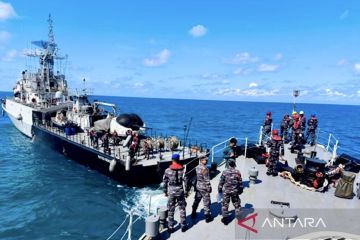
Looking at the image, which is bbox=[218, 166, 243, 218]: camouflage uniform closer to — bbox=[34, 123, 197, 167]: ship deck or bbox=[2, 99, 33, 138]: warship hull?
bbox=[34, 123, 197, 167]: ship deck

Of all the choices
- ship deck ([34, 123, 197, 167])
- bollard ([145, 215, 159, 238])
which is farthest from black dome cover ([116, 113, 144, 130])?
bollard ([145, 215, 159, 238])

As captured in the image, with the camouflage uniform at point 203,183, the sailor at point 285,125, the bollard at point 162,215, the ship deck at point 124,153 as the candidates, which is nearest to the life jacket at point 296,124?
the sailor at point 285,125

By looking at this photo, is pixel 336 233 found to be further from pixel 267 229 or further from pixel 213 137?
pixel 213 137

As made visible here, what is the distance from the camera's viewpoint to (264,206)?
9.63m

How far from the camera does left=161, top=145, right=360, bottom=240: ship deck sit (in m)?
7.91

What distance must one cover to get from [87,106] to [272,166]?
76.1 feet

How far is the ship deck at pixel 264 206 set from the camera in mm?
7906

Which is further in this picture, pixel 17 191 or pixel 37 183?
pixel 37 183

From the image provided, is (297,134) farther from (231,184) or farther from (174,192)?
(174,192)

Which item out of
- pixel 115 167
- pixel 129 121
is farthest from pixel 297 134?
pixel 129 121

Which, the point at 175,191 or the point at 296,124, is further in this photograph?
the point at 296,124

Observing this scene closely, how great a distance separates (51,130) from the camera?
3041 cm

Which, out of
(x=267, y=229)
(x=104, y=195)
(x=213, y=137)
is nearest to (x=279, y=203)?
(x=267, y=229)

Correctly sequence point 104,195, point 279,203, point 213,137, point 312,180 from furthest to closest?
1. point 213,137
2. point 104,195
3. point 312,180
4. point 279,203
